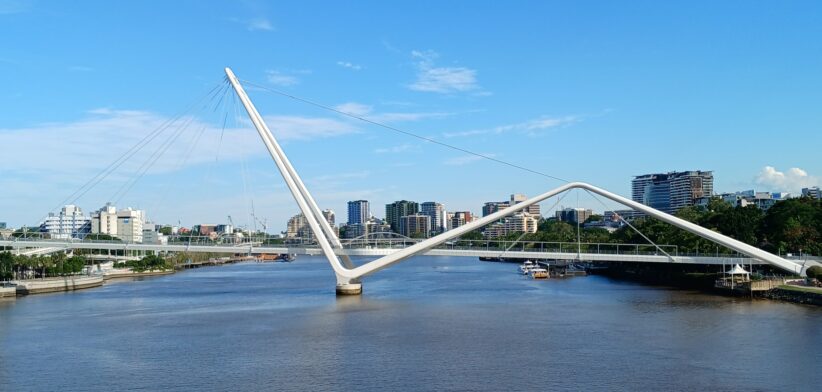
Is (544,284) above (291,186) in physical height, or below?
below

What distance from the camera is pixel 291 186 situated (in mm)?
35469

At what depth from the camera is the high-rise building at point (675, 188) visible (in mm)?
149375

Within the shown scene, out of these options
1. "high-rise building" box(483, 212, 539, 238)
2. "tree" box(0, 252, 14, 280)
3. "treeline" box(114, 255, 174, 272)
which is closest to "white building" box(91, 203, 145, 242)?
"treeline" box(114, 255, 174, 272)

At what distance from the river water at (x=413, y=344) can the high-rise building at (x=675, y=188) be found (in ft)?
392

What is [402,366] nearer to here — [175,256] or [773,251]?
[773,251]

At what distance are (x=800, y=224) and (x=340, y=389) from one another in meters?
34.2

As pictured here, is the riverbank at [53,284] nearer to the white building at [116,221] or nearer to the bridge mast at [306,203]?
the bridge mast at [306,203]

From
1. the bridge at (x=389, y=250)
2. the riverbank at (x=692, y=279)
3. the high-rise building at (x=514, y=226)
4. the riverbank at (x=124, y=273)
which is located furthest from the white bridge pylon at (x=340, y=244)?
the high-rise building at (x=514, y=226)

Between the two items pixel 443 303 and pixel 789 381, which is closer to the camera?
pixel 789 381

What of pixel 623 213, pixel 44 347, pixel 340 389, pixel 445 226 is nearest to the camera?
pixel 340 389

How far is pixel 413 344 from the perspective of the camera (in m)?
22.1

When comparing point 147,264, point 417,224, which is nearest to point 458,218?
point 417,224

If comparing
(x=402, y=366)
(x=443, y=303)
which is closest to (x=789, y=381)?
(x=402, y=366)

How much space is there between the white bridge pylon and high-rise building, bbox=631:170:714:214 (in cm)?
11522
